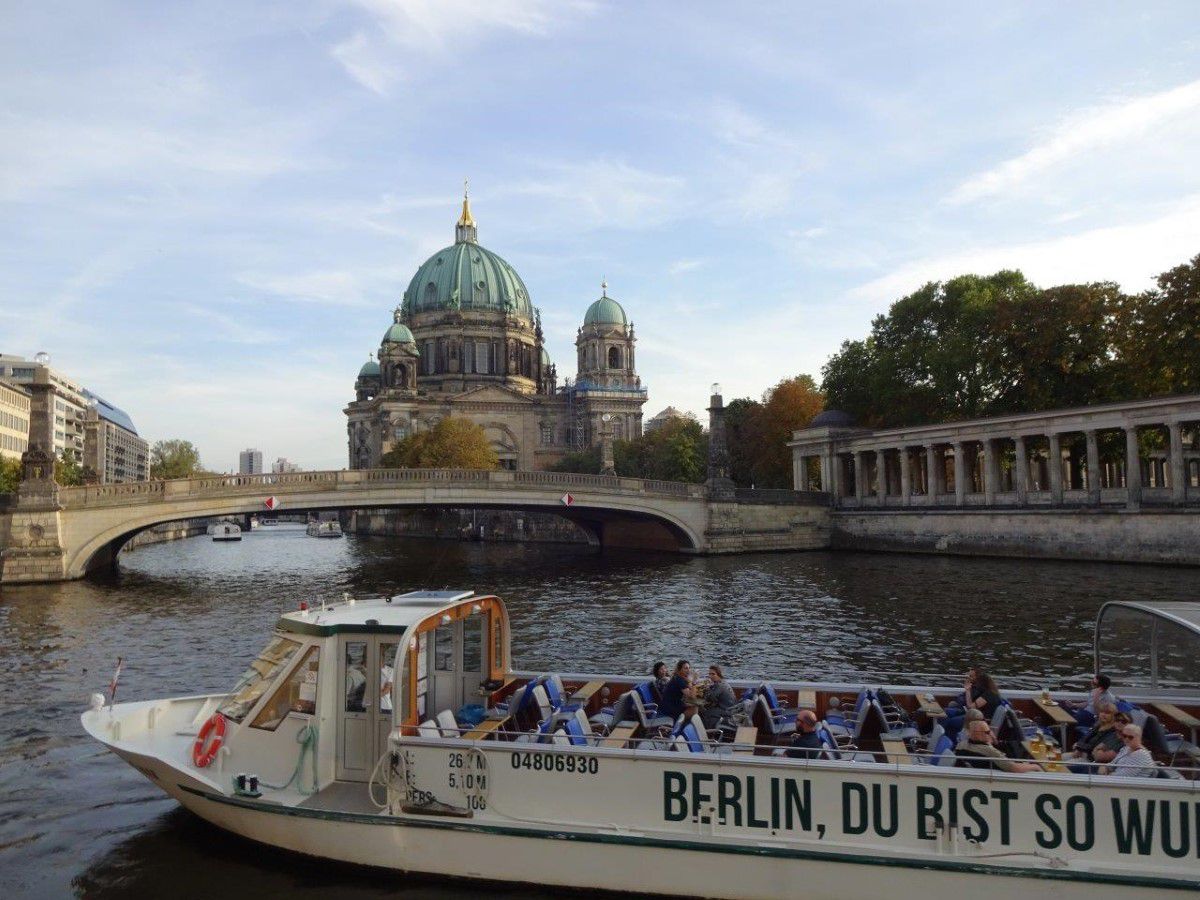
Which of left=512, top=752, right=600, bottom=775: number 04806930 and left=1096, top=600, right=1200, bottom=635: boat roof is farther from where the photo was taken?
left=1096, top=600, right=1200, bottom=635: boat roof

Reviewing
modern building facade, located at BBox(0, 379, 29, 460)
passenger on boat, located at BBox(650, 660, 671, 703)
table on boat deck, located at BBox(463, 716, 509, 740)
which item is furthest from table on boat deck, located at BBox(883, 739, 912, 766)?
modern building facade, located at BBox(0, 379, 29, 460)

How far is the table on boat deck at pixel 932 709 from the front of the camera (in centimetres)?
1221

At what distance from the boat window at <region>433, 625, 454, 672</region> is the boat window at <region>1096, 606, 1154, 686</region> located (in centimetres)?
848

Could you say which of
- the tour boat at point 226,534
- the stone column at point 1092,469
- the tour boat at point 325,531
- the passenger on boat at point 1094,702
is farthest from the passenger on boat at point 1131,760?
the tour boat at point 325,531

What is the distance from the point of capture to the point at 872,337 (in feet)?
231

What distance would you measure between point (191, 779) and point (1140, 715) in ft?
35.7

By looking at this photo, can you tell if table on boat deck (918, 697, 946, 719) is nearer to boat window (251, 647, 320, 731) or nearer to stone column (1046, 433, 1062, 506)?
boat window (251, 647, 320, 731)

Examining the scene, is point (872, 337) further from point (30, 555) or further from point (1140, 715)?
point (1140, 715)

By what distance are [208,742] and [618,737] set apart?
16.6ft

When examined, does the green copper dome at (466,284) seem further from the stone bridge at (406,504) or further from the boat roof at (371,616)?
the boat roof at (371,616)

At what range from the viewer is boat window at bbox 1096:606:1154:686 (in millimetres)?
12211

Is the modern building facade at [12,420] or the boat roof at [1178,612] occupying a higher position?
the modern building facade at [12,420]

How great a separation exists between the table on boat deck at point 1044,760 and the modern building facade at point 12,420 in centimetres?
8843

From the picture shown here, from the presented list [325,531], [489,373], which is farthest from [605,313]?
[325,531]
